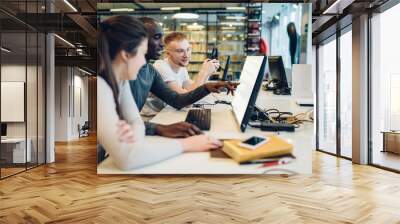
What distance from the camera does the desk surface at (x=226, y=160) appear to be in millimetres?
5055

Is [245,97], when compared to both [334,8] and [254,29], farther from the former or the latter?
[334,8]

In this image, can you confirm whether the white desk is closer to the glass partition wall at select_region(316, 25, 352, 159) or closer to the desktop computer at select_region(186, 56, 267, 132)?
the desktop computer at select_region(186, 56, 267, 132)

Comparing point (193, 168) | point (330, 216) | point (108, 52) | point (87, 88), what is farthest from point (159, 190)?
point (87, 88)

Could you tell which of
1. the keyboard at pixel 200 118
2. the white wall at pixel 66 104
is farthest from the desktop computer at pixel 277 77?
the white wall at pixel 66 104

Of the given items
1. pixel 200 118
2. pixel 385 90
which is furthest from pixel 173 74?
pixel 385 90

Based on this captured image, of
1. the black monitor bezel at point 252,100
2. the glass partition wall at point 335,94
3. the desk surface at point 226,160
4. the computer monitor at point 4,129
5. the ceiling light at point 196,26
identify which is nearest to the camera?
the black monitor bezel at point 252,100

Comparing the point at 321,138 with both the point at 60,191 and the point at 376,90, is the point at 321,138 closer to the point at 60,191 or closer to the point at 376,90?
the point at 376,90

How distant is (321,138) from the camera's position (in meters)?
10.6

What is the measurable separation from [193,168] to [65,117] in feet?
35.7

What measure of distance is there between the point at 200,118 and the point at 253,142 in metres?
0.78

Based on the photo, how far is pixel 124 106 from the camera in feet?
16.5

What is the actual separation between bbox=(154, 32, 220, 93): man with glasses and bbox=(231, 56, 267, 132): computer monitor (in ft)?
1.43

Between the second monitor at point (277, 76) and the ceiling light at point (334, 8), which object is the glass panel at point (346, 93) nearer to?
the ceiling light at point (334, 8)

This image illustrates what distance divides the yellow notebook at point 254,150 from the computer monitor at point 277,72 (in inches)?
28.7
